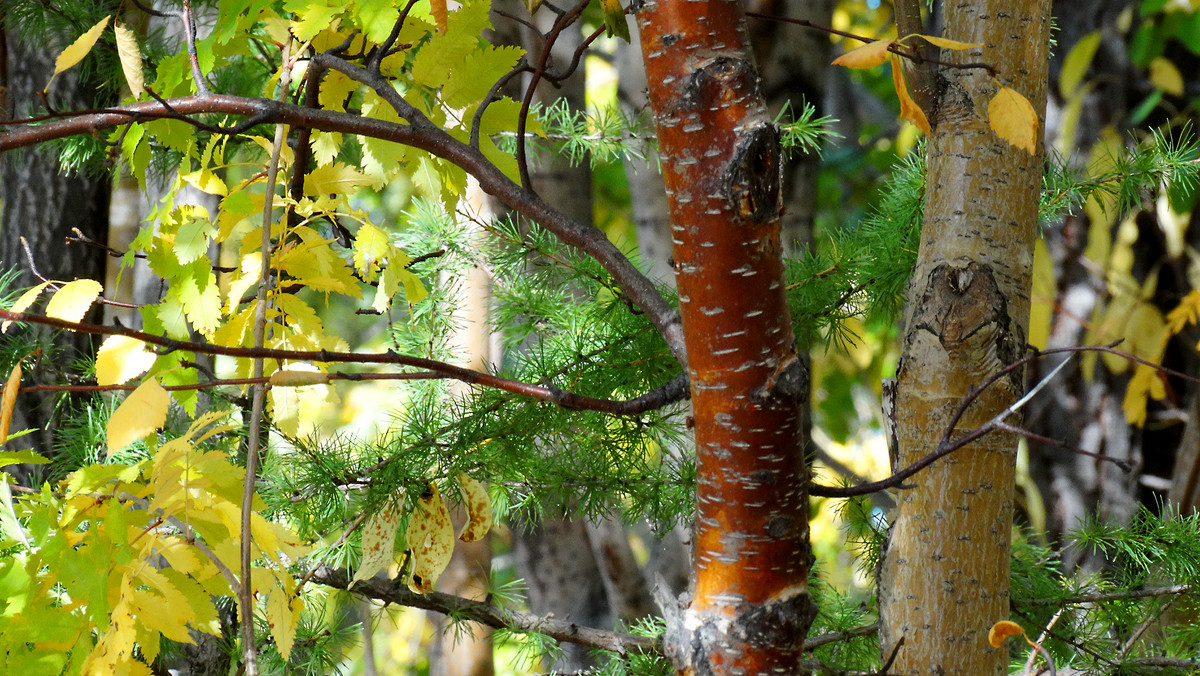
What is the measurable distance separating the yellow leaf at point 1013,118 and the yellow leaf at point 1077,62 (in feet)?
5.43

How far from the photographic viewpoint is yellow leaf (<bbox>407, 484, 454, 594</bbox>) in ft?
2.00

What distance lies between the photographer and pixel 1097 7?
1.94 metres

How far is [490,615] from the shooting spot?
811mm

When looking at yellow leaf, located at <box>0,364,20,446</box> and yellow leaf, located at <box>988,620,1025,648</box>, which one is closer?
yellow leaf, located at <box>0,364,20,446</box>

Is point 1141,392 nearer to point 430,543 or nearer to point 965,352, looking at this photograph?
point 965,352

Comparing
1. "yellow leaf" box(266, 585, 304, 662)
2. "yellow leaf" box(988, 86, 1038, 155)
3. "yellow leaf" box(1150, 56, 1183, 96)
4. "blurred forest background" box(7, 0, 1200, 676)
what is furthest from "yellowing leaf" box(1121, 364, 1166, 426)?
"yellow leaf" box(266, 585, 304, 662)

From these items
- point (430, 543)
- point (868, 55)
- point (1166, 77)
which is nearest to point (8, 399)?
point (430, 543)

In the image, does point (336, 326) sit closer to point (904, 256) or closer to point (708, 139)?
point (904, 256)

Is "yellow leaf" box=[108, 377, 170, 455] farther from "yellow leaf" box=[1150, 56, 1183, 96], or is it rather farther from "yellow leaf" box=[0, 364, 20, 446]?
"yellow leaf" box=[1150, 56, 1183, 96]

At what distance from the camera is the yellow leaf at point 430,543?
24.0 inches

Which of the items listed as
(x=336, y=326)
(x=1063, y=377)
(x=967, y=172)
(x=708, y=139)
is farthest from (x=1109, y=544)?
(x=336, y=326)

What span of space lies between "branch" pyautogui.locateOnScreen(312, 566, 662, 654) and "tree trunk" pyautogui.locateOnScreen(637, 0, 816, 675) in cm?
33

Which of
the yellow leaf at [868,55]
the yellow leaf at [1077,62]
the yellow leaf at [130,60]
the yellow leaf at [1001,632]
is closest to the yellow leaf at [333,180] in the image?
the yellow leaf at [130,60]

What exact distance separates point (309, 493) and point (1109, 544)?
80 cm
